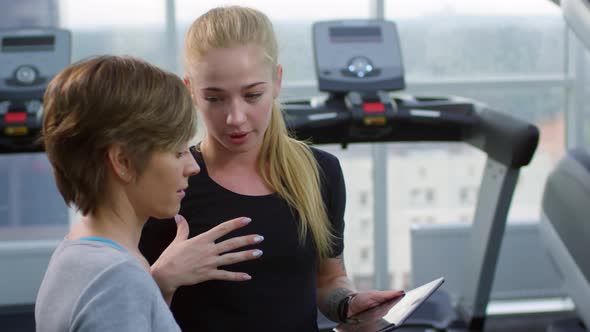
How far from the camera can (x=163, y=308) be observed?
0.92m

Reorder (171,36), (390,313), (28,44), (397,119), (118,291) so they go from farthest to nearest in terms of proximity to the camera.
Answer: (171,36) → (28,44) → (397,119) → (390,313) → (118,291)

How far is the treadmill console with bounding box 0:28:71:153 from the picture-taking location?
106 inches

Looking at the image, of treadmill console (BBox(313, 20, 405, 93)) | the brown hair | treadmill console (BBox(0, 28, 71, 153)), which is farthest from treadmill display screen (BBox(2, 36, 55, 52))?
the brown hair

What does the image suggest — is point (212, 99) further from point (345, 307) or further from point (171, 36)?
point (171, 36)

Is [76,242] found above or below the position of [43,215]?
above

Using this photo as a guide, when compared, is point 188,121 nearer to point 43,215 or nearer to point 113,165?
point 113,165

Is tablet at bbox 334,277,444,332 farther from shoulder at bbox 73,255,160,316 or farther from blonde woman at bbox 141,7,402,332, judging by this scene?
shoulder at bbox 73,255,160,316

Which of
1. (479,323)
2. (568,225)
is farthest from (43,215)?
(568,225)

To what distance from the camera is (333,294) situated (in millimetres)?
1523

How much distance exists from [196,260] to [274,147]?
1.16ft

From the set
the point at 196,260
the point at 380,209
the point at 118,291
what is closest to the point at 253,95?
the point at 196,260

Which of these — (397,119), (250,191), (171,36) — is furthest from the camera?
(171,36)

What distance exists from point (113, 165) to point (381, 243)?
306 cm

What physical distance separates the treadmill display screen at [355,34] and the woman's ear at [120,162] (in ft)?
6.85
